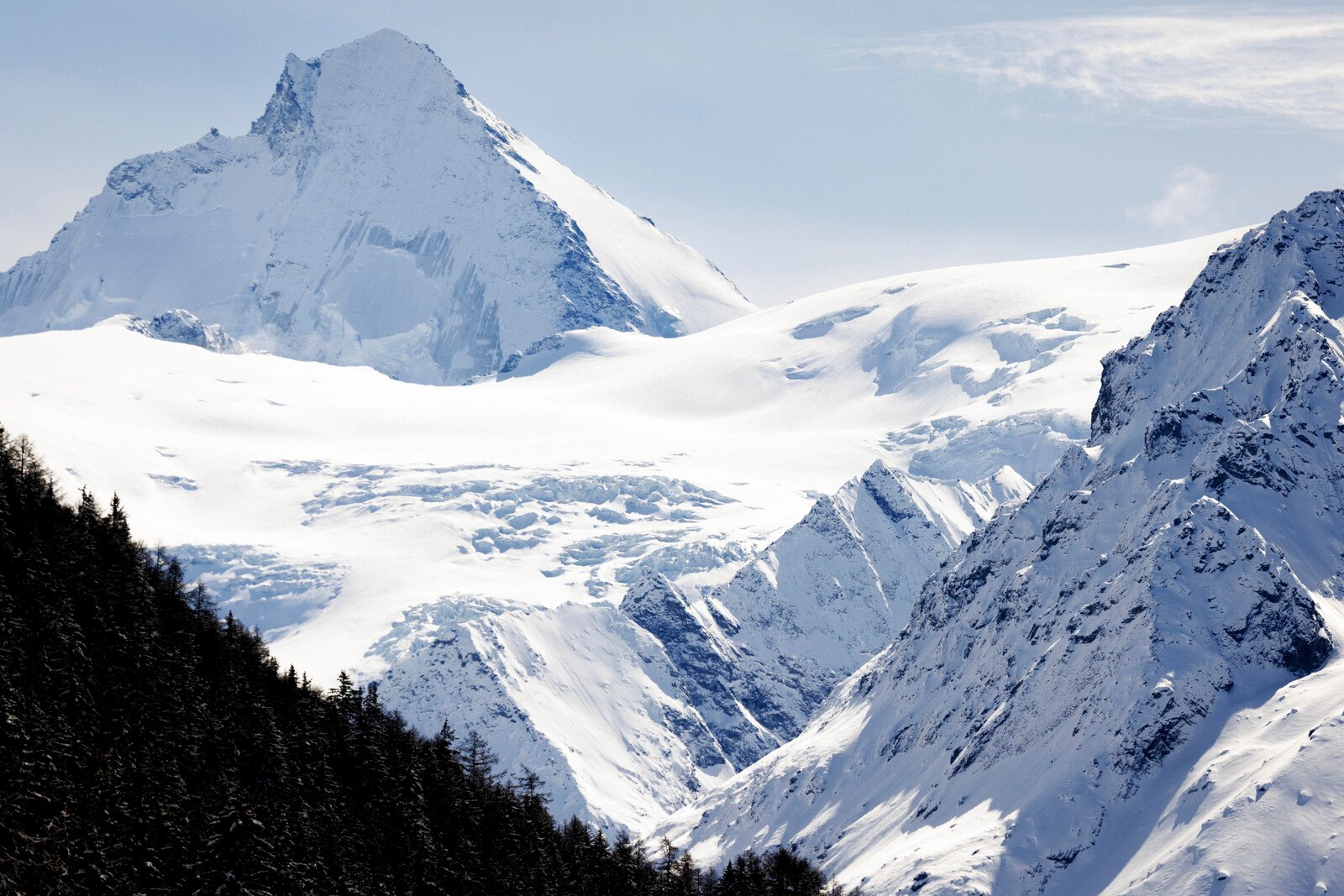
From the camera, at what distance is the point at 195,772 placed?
4653 inches

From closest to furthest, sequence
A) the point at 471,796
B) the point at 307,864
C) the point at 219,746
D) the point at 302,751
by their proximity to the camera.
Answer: the point at 307,864
the point at 219,746
the point at 302,751
the point at 471,796

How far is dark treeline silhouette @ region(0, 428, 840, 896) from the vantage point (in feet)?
318

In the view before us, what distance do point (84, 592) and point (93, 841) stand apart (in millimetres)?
40493

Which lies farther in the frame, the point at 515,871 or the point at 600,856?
the point at 600,856

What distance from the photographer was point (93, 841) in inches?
3647

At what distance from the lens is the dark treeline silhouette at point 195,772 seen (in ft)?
318

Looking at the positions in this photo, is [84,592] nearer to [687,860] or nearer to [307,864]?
[307,864]

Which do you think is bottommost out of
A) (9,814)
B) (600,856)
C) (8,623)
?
(600,856)

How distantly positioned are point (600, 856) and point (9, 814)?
239 ft

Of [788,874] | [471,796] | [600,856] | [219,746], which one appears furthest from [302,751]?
[788,874]

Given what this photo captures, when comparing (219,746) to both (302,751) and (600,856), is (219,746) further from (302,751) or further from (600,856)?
(600,856)

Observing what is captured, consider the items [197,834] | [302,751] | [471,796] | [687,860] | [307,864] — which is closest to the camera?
[197,834]

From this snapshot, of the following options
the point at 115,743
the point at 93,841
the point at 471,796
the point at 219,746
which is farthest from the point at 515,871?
the point at 93,841

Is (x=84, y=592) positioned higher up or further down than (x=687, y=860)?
higher up
